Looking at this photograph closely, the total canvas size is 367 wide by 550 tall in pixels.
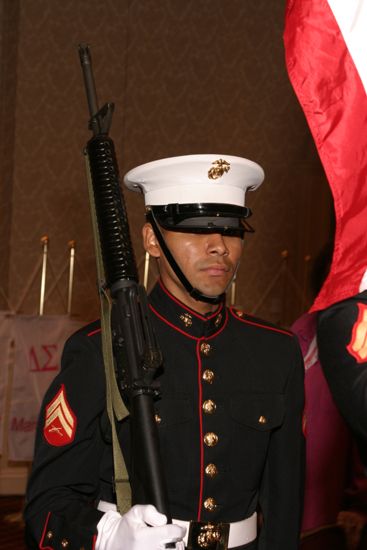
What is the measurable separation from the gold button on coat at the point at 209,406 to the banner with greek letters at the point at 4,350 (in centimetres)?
293

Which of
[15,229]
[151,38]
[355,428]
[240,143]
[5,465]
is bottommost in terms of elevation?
[5,465]

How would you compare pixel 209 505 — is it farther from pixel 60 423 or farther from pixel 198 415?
pixel 60 423

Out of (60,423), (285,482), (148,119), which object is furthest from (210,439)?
(148,119)

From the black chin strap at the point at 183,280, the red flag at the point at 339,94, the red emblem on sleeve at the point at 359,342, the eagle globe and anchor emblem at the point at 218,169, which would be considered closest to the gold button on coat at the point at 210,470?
the black chin strap at the point at 183,280

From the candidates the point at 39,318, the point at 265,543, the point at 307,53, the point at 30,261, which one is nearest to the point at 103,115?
the point at 307,53

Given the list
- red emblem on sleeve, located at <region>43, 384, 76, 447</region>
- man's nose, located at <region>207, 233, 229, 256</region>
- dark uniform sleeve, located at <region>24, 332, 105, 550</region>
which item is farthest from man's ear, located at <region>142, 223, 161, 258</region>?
red emblem on sleeve, located at <region>43, 384, 76, 447</region>

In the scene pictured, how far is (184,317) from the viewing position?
2.08 m

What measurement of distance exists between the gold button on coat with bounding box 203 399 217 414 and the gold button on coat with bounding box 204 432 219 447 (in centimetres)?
5

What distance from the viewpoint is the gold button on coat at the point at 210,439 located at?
6.46 feet

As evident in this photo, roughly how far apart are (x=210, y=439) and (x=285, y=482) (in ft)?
0.71

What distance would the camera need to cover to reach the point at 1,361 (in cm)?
487

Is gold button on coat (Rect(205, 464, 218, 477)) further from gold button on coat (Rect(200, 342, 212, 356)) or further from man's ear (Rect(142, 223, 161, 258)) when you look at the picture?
man's ear (Rect(142, 223, 161, 258))

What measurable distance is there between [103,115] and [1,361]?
121 inches

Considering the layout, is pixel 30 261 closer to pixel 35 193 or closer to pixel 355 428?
pixel 35 193
